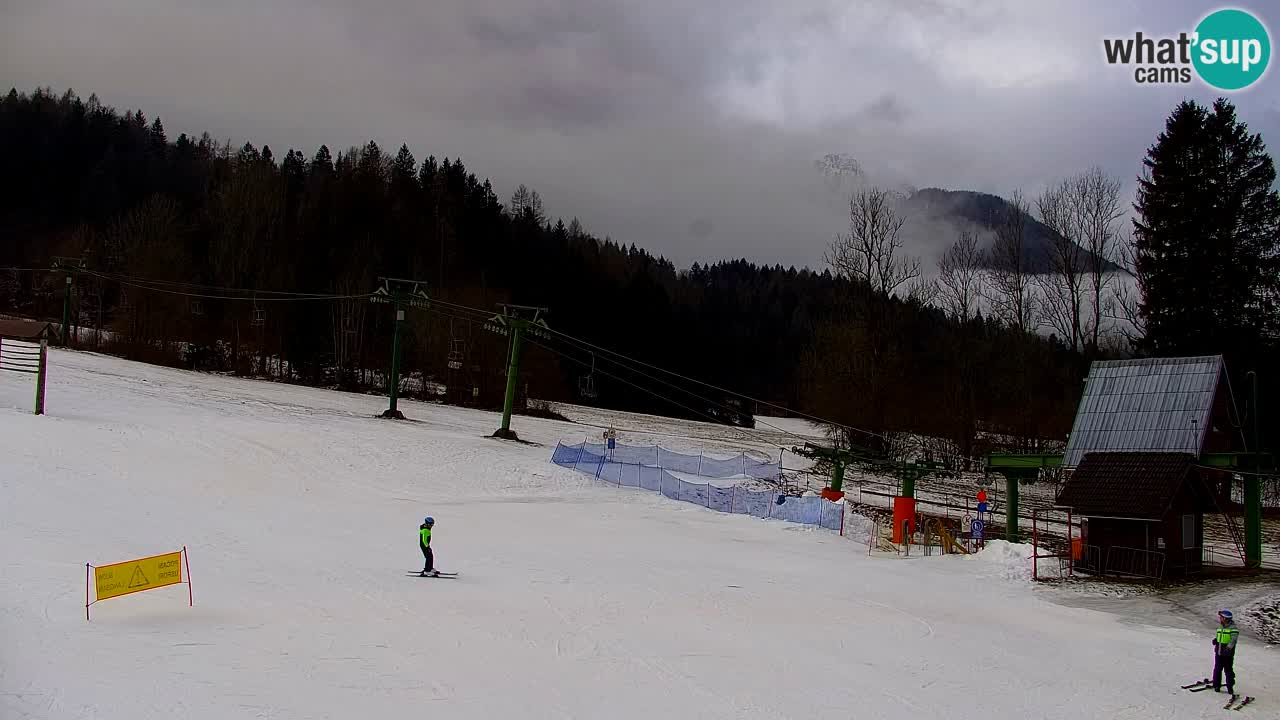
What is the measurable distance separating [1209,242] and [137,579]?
179ft

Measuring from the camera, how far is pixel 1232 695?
14797mm

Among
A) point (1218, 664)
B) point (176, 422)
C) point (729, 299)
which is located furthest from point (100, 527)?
point (729, 299)

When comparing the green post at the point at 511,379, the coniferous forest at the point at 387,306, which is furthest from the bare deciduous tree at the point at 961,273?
the green post at the point at 511,379

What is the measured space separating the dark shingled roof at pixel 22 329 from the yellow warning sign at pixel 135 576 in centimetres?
2644

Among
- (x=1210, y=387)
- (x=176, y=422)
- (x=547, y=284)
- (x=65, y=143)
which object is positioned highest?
(x=65, y=143)

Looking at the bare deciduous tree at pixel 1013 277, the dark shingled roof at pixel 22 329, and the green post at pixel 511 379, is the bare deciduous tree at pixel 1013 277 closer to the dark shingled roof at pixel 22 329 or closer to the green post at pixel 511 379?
the green post at pixel 511 379

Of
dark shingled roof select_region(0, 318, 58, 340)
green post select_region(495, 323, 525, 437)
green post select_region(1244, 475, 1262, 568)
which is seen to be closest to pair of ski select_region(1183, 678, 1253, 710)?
green post select_region(1244, 475, 1262, 568)

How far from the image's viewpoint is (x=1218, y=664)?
49.1 feet

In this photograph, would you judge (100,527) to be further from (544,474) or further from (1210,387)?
(1210,387)

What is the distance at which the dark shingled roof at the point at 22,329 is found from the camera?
36406mm

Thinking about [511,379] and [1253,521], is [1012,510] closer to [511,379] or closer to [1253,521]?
[1253,521]

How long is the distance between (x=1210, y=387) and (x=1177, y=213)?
24887mm

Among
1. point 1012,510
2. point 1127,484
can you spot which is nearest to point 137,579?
point 1127,484

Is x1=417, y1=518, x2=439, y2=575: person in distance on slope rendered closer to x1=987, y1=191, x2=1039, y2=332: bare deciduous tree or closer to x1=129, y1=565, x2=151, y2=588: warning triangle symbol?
x1=129, y1=565, x2=151, y2=588: warning triangle symbol
